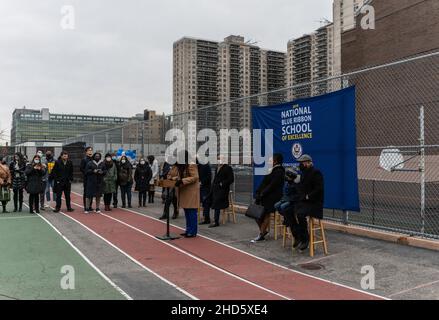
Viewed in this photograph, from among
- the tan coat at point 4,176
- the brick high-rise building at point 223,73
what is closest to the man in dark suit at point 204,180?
the tan coat at point 4,176

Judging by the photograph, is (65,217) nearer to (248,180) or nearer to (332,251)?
(248,180)

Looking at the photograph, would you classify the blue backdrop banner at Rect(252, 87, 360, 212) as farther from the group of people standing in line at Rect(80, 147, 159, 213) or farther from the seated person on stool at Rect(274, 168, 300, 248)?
the group of people standing in line at Rect(80, 147, 159, 213)

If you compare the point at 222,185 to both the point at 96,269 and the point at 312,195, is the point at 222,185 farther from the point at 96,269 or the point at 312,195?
the point at 96,269

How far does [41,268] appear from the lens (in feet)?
22.9

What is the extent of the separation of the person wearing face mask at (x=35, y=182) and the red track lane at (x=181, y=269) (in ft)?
11.8

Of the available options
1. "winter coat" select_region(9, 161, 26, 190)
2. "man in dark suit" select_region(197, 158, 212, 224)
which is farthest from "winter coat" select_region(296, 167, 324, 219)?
"winter coat" select_region(9, 161, 26, 190)

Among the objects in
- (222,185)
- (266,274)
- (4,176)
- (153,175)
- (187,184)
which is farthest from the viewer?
(153,175)

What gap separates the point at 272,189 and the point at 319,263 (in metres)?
1.97

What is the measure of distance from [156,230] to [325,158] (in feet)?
14.5

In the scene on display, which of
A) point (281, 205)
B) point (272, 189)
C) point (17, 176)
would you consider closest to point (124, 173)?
point (17, 176)

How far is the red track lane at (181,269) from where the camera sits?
5793 mm

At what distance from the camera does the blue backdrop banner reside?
9.15m

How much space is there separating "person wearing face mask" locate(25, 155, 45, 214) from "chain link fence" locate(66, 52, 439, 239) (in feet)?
16.6
